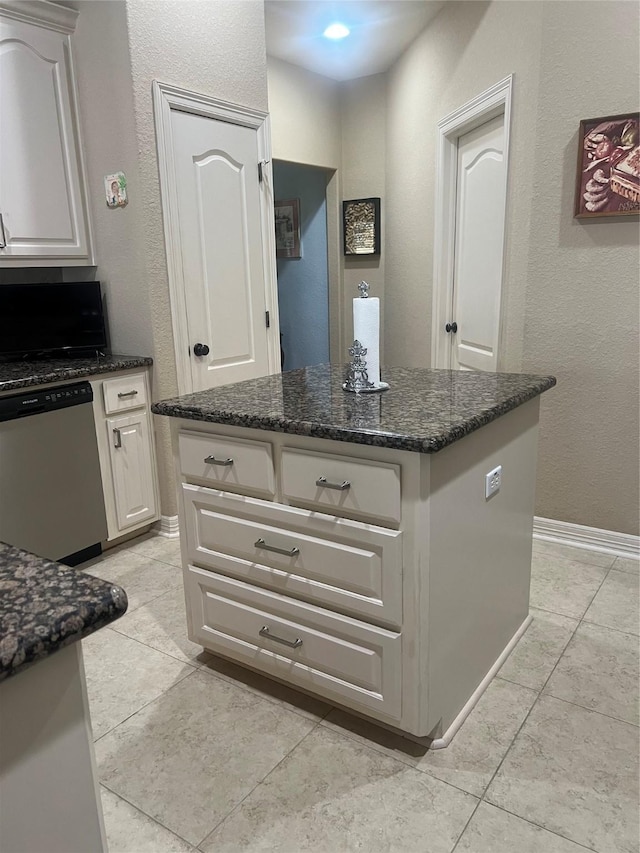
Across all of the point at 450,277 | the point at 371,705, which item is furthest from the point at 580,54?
the point at 371,705

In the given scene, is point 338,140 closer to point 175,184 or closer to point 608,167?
point 175,184

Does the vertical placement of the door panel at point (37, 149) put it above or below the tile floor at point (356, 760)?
above

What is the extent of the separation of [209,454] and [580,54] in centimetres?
229

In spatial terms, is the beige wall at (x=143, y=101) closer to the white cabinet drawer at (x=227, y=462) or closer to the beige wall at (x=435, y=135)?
the beige wall at (x=435, y=135)

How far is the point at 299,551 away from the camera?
170 centimetres

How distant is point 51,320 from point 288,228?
286 centimetres

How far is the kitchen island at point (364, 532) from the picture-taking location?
4.96 feet

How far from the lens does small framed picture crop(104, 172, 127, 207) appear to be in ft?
9.46

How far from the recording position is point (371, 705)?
1676 millimetres

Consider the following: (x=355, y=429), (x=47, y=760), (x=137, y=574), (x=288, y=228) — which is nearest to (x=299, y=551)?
(x=355, y=429)

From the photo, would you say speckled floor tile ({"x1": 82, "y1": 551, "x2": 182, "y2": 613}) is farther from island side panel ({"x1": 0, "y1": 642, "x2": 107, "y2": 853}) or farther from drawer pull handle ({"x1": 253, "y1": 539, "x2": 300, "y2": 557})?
island side panel ({"x1": 0, "y1": 642, "x2": 107, "y2": 853})

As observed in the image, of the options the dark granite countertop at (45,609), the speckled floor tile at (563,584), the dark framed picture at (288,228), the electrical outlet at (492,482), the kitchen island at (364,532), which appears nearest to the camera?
the dark granite countertop at (45,609)

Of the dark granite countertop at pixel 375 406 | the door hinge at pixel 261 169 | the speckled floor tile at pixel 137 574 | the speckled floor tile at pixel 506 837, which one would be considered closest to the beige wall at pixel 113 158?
the door hinge at pixel 261 169

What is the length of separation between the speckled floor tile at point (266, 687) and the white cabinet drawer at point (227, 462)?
0.69 meters
